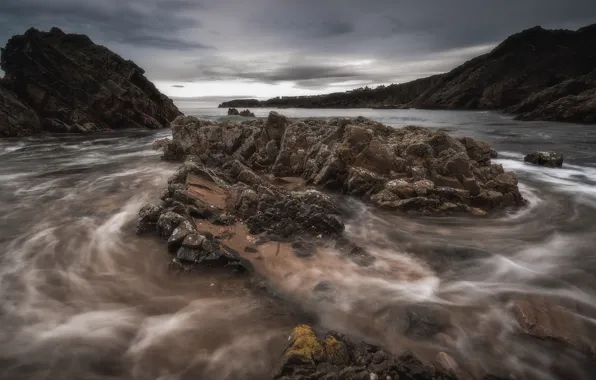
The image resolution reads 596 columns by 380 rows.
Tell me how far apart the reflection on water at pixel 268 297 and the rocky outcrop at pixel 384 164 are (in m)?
0.81

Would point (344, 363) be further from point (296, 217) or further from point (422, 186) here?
point (422, 186)

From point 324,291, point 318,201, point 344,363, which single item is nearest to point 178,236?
point 324,291

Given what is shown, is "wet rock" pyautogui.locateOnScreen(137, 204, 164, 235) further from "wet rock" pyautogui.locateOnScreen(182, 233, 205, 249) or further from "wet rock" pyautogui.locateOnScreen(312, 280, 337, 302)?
"wet rock" pyautogui.locateOnScreen(312, 280, 337, 302)

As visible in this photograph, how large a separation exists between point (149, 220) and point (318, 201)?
4.09 meters

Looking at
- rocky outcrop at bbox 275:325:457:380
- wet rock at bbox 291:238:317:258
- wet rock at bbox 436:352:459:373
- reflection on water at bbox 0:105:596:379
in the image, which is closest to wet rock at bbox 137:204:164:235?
reflection on water at bbox 0:105:596:379

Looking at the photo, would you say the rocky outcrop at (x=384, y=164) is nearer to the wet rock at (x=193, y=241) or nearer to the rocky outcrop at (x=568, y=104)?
the wet rock at (x=193, y=241)

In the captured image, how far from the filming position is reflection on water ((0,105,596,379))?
409 cm

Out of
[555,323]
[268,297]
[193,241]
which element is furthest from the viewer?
[193,241]

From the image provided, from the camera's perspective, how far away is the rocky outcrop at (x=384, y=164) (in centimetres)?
951

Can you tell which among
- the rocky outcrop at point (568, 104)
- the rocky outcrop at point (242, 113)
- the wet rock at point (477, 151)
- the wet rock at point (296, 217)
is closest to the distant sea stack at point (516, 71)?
the rocky outcrop at point (568, 104)

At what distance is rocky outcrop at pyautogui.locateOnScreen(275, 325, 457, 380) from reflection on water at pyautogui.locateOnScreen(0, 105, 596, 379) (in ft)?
1.60

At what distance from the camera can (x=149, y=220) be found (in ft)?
25.0

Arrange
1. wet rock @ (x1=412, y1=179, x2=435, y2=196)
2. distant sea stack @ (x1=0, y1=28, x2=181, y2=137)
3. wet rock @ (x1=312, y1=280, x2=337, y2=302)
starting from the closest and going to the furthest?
wet rock @ (x1=312, y1=280, x2=337, y2=302)
wet rock @ (x1=412, y1=179, x2=435, y2=196)
distant sea stack @ (x1=0, y1=28, x2=181, y2=137)

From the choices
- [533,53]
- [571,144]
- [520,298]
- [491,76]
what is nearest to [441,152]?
[520,298]
